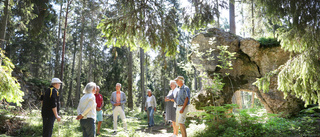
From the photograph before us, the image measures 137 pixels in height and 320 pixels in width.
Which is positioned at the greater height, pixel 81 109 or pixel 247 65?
pixel 247 65

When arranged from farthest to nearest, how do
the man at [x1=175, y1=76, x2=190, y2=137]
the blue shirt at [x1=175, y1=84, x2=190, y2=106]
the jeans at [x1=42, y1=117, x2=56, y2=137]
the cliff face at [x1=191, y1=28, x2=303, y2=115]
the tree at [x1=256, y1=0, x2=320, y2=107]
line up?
the cliff face at [x1=191, y1=28, x2=303, y2=115]
the blue shirt at [x1=175, y1=84, x2=190, y2=106]
the man at [x1=175, y1=76, x2=190, y2=137]
the jeans at [x1=42, y1=117, x2=56, y2=137]
the tree at [x1=256, y1=0, x2=320, y2=107]

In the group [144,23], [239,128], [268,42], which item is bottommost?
[239,128]

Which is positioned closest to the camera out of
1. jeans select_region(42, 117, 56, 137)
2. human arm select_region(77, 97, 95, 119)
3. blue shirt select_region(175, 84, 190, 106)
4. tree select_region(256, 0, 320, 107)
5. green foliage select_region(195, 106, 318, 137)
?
tree select_region(256, 0, 320, 107)

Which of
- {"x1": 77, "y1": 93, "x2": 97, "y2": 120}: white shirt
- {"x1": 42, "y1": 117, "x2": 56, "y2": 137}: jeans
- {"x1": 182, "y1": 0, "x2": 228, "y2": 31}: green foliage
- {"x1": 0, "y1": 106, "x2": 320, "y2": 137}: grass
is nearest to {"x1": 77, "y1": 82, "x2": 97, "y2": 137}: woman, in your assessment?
{"x1": 77, "y1": 93, "x2": 97, "y2": 120}: white shirt

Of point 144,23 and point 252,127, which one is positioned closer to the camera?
point 144,23

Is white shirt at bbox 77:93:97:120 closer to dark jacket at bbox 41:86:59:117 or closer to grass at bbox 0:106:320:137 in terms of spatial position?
grass at bbox 0:106:320:137

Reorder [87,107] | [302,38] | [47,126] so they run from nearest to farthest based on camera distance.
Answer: [302,38], [87,107], [47,126]

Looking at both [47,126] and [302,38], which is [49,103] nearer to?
[47,126]

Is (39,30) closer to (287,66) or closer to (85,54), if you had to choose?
(287,66)

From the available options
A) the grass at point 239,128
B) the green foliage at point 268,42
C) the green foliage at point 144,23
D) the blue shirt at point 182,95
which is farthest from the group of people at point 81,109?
the green foliage at point 268,42

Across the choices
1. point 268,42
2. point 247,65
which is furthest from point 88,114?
point 268,42

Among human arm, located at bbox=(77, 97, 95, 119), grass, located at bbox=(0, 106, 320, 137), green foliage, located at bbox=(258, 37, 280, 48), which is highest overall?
green foliage, located at bbox=(258, 37, 280, 48)

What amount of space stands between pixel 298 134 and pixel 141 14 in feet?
15.8

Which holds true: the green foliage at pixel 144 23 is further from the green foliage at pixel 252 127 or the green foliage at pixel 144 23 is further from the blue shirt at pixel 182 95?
the green foliage at pixel 252 127
